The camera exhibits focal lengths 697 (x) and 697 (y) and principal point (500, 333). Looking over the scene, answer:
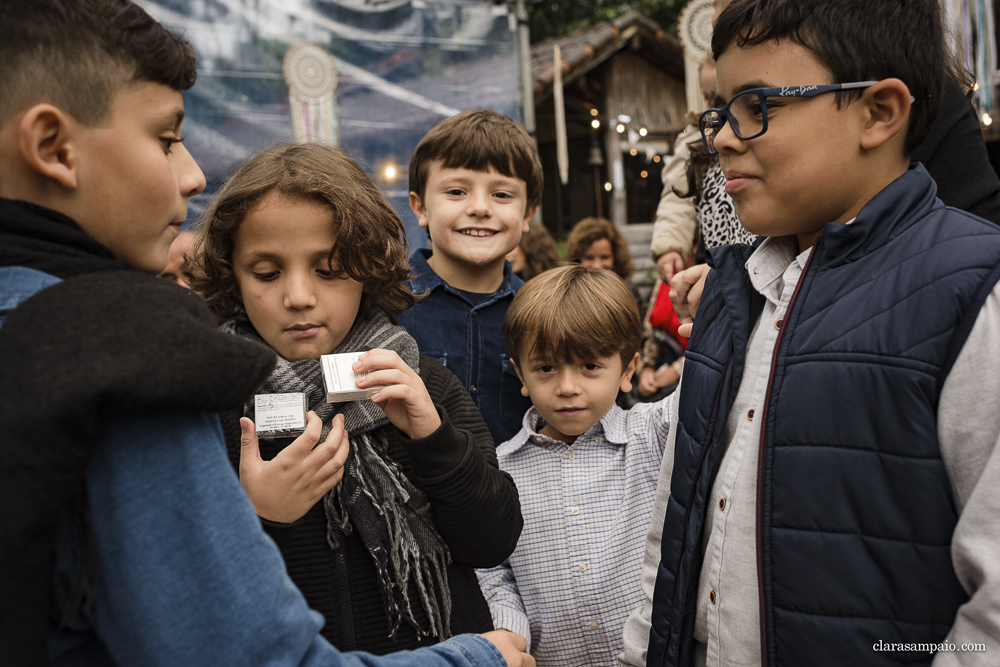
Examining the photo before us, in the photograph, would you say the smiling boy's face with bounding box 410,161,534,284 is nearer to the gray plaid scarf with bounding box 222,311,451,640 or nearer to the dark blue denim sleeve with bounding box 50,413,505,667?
the gray plaid scarf with bounding box 222,311,451,640

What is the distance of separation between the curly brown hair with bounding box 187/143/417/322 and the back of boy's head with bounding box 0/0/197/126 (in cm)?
79

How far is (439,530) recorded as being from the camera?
1738 millimetres

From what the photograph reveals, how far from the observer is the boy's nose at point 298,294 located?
169cm

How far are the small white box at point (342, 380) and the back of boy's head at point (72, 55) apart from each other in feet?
2.51

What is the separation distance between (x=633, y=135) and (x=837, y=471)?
1205cm

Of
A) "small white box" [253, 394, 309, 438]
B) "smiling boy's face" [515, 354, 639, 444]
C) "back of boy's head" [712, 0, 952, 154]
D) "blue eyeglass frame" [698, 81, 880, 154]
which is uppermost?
"back of boy's head" [712, 0, 952, 154]

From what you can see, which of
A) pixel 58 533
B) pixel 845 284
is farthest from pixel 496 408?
pixel 58 533

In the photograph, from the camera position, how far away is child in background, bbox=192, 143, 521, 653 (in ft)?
5.28

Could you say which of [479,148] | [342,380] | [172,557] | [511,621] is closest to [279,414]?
[342,380]

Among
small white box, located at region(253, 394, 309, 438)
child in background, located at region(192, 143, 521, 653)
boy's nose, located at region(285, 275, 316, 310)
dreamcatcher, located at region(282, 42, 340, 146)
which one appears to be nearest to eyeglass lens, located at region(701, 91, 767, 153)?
child in background, located at region(192, 143, 521, 653)

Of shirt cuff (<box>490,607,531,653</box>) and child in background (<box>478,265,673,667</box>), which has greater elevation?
child in background (<box>478,265,673,667</box>)

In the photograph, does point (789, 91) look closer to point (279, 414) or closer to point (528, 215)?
point (279, 414)

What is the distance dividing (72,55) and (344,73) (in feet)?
20.8

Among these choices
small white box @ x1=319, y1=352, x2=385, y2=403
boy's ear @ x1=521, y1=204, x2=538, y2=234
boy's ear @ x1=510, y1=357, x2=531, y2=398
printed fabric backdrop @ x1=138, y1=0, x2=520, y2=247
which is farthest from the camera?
printed fabric backdrop @ x1=138, y1=0, x2=520, y2=247
